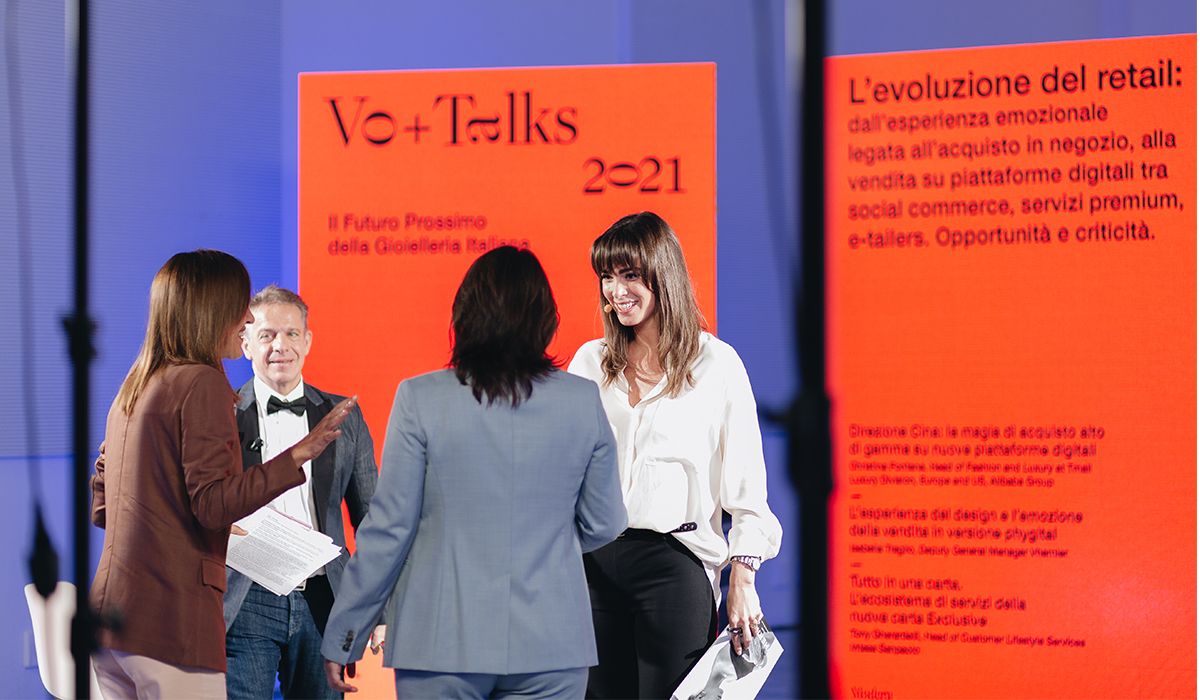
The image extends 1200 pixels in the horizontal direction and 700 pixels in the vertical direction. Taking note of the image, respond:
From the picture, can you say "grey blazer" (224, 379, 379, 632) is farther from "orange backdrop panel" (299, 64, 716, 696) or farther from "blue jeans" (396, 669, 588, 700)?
"blue jeans" (396, 669, 588, 700)

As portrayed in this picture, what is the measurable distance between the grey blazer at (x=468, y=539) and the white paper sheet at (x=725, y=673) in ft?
2.15

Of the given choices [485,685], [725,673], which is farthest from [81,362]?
[725,673]

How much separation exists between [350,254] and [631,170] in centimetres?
89

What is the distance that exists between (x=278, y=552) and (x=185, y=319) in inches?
28.9

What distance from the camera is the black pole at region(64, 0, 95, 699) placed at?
2139 mm

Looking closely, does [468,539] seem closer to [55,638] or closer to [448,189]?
[55,638]

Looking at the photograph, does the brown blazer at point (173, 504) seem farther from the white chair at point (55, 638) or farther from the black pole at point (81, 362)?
the white chair at point (55, 638)

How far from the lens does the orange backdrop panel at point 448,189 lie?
3.65 m

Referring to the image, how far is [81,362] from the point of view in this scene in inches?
86.5

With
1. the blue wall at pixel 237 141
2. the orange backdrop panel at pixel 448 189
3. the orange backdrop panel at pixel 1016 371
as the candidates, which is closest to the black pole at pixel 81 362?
the orange backdrop panel at pixel 448 189

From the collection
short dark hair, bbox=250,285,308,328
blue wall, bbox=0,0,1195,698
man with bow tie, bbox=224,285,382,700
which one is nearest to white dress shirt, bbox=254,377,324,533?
man with bow tie, bbox=224,285,382,700

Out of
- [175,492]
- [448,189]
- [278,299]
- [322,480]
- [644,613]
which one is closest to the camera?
[175,492]

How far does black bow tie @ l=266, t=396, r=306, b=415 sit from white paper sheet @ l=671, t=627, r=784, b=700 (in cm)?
122

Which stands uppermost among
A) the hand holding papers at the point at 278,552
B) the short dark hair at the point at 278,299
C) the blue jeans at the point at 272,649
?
the short dark hair at the point at 278,299
